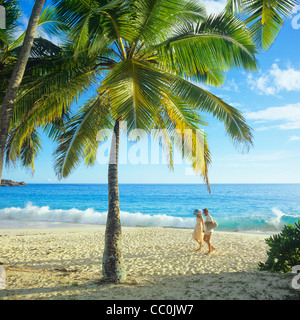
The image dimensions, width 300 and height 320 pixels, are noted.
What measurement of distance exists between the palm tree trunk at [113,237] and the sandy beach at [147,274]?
0.26 meters

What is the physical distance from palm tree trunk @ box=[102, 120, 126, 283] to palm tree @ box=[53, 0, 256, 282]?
2cm

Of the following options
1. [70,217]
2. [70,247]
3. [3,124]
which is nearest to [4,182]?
[70,217]

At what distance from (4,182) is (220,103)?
331ft

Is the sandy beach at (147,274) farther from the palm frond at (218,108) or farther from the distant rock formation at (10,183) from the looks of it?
the distant rock formation at (10,183)

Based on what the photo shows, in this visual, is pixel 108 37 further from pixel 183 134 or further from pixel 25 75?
pixel 183 134

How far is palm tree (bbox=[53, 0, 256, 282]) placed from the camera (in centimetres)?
477

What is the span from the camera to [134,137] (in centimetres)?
458

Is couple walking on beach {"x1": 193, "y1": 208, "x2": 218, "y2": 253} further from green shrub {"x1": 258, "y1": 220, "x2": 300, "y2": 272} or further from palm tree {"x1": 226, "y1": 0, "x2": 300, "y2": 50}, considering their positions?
palm tree {"x1": 226, "y1": 0, "x2": 300, "y2": 50}

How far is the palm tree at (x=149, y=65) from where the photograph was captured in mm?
4770

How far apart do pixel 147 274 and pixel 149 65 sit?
5122 mm

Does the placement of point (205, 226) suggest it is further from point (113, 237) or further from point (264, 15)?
point (264, 15)

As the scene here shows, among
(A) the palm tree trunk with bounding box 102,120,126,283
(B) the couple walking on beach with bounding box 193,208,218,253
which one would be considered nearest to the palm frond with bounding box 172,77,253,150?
(A) the palm tree trunk with bounding box 102,120,126,283

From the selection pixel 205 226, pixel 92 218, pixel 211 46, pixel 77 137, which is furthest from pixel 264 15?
pixel 92 218
